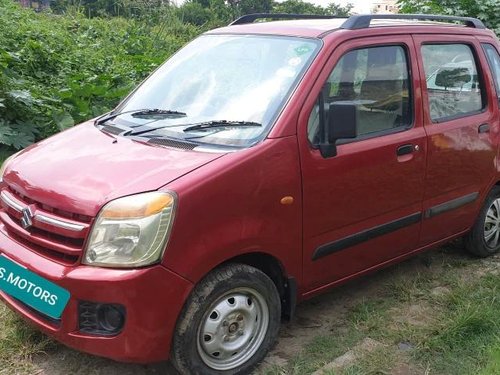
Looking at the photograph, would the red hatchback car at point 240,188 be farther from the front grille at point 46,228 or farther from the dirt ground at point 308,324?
the dirt ground at point 308,324

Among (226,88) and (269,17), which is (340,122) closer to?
(226,88)

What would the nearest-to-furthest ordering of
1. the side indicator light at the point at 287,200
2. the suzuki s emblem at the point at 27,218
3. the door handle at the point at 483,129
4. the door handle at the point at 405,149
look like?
the suzuki s emblem at the point at 27,218, the side indicator light at the point at 287,200, the door handle at the point at 405,149, the door handle at the point at 483,129

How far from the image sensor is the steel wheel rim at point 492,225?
4.51 m

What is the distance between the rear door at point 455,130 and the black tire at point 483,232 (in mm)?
169

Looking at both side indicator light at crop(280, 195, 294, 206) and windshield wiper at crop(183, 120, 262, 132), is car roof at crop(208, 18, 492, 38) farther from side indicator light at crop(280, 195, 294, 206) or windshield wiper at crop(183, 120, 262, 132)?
side indicator light at crop(280, 195, 294, 206)

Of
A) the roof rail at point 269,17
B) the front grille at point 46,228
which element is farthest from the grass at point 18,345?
the roof rail at point 269,17

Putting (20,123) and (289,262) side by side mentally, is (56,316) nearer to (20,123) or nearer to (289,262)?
(289,262)

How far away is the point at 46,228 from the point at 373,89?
204 centimetres

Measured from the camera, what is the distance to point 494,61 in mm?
4395

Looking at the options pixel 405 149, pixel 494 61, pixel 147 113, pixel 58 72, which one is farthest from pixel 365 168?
pixel 58 72

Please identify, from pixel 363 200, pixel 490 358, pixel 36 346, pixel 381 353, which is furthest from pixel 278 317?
pixel 36 346

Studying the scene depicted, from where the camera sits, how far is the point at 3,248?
2795mm

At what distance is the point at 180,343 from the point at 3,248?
101 centimetres

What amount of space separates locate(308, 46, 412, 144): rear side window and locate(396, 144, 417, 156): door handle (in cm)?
12
